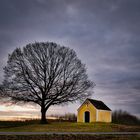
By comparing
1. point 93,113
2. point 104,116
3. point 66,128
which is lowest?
point 66,128

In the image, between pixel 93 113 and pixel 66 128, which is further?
pixel 93 113

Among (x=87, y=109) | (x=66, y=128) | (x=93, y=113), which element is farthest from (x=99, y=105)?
(x=66, y=128)

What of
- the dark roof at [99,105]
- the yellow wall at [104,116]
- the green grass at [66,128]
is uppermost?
the dark roof at [99,105]

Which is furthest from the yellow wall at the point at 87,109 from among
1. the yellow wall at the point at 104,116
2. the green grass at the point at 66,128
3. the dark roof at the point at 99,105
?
the green grass at the point at 66,128

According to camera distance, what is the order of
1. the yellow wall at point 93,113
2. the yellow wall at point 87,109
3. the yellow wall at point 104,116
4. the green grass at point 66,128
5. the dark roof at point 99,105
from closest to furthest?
the green grass at point 66,128
the yellow wall at point 93,113
the yellow wall at point 87,109
the yellow wall at point 104,116
the dark roof at point 99,105

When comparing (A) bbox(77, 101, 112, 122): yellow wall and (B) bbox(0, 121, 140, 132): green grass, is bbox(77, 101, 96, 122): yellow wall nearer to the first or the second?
(A) bbox(77, 101, 112, 122): yellow wall

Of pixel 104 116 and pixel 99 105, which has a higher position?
pixel 99 105

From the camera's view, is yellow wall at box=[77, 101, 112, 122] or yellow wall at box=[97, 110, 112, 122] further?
yellow wall at box=[97, 110, 112, 122]

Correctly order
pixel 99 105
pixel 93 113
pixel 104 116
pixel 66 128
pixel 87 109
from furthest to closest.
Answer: pixel 99 105 → pixel 104 116 → pixel 87 109 → pixel 93 113 → pixel 66 128

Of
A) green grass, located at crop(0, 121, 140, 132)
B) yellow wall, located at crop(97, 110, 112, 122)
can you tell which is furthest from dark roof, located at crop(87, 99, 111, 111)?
green grass, located at crop(0, 121, 140, 132)

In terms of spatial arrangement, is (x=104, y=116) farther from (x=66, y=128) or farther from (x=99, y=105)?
(x=66, y=128)

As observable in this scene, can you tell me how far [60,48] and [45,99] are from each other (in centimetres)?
1024

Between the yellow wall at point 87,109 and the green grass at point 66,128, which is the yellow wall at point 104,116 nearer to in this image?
the yellow wall at point 87,109

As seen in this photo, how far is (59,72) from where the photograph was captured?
63.8 meters
